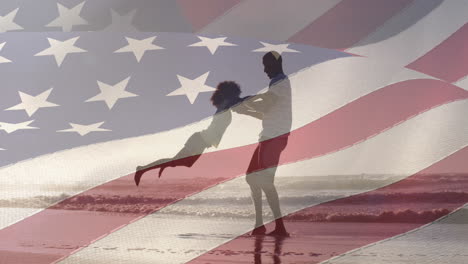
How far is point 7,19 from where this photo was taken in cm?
140

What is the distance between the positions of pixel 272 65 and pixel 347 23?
240 millimetres

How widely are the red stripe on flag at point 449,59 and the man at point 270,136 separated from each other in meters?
0.38

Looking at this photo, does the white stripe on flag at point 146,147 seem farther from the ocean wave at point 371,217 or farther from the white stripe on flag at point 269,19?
the ocean wave at point 371,217

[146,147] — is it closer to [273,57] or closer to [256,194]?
[256,194]

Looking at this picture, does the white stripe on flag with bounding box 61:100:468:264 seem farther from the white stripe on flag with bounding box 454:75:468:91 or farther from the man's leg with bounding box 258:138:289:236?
the white stripe on flag with bounding box 454:75:468:91

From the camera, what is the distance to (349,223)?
124 cm

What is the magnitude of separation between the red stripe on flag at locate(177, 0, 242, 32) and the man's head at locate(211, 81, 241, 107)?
0.60ft

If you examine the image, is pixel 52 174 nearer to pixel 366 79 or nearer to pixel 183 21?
pixel 183 21

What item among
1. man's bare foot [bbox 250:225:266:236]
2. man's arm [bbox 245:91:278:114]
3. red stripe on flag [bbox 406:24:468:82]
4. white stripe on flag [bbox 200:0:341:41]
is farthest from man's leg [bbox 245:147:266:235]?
red stripe on flag [bbox 406:24:468:82]

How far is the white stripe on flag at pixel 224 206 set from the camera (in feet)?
4.07

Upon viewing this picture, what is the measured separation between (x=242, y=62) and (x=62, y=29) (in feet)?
1.69

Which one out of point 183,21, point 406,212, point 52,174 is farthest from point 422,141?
point 52,174
